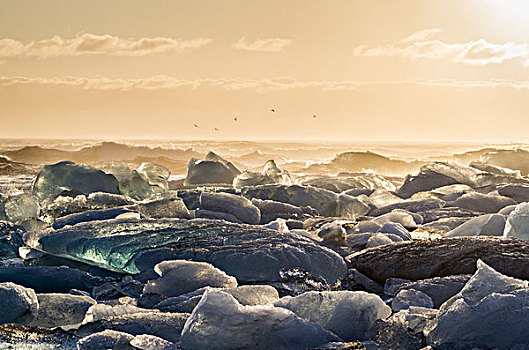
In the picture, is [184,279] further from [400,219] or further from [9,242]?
[400,219]

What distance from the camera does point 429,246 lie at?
10.6 ft

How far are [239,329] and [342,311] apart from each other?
431 millimetres

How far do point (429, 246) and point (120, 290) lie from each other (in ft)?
5.52

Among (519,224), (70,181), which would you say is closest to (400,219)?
(519,224)

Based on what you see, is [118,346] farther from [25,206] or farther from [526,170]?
[526,170]

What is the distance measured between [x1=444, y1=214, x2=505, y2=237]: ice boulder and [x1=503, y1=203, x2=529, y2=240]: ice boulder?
0.93 ft

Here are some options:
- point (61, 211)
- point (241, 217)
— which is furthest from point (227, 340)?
point (61, 211)

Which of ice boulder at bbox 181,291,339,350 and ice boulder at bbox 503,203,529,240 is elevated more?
ice boulder at bbox 503,203,529,240

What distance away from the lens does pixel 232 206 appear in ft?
17.5

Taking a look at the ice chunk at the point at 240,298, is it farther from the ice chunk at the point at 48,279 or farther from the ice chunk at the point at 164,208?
the ice chunk at the point at 164,208

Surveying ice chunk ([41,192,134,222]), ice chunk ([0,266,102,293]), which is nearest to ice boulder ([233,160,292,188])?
ice chunk ([41,192,134,222])

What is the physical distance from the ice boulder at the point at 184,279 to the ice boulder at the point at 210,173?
6.32 meters

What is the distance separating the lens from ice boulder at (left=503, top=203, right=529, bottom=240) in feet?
12.0

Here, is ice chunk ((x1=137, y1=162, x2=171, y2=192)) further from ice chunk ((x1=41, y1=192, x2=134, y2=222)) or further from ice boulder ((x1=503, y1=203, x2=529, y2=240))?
ice boulder ((x1=503, y1=203, x2=529, y2=240))
